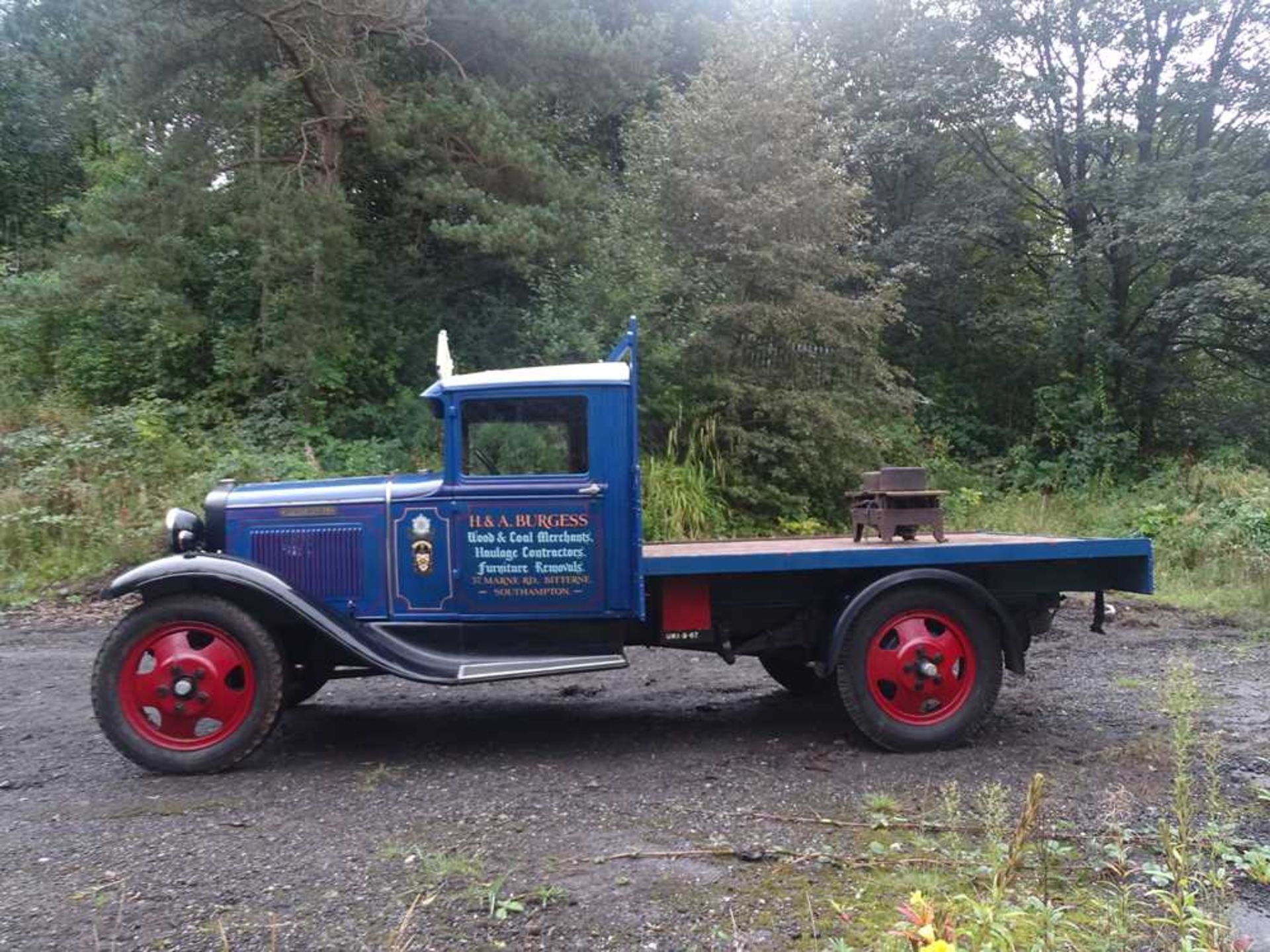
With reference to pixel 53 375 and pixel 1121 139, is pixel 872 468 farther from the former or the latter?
pixel 53 375

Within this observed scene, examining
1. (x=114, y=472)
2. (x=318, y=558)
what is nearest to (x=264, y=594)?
(x=318, y=558)

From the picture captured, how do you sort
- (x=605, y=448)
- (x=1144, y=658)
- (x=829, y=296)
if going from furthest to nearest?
(x=829, y=296)
(x=1144, y=658)
(x=605, y=448)

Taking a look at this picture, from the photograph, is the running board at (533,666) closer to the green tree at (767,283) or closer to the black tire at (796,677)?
the black tire at (796,677)

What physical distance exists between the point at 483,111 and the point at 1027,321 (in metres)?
10.3

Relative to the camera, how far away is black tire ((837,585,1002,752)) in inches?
206

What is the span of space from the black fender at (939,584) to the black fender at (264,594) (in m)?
1.97

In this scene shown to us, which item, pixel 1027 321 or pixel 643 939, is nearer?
pixel 643 939

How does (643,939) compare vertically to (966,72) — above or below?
below

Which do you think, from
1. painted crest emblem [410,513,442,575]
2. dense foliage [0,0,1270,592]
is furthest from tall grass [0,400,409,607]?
painted crest emblem [410,513,442,575]

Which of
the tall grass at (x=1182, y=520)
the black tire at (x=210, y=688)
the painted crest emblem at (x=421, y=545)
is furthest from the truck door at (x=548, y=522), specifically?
the tall grass at (x=1182, y=520)

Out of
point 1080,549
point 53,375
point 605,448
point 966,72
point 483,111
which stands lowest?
point 1080,549

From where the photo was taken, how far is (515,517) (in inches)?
209

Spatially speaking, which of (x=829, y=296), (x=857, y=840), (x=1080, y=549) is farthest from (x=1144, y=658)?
(x=829, y=296)

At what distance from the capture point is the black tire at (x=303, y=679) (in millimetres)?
5625
